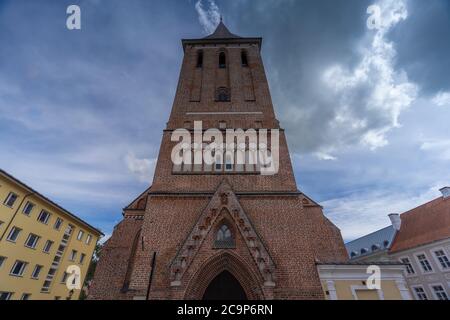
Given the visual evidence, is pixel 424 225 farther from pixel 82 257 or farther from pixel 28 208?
pixel 82 257

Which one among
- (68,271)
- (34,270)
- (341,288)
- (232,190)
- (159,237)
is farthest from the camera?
(68,271)

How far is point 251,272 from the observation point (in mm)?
8945

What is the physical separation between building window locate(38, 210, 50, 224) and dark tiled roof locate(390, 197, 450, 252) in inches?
1557

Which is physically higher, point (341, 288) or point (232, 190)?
point (232, 190)

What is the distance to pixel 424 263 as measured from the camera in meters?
21.8

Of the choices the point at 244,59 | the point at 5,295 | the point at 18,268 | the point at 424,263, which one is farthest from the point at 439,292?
the point at 18,268

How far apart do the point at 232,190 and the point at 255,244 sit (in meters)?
2.82

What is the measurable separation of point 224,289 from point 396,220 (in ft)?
95.7

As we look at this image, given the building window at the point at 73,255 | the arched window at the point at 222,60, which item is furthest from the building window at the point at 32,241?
the arched window at the point at 222,60

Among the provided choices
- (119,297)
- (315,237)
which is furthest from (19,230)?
(315,237)

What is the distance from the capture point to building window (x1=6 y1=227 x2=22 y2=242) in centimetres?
1910

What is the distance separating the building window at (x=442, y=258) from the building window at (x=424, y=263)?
1215 mm
